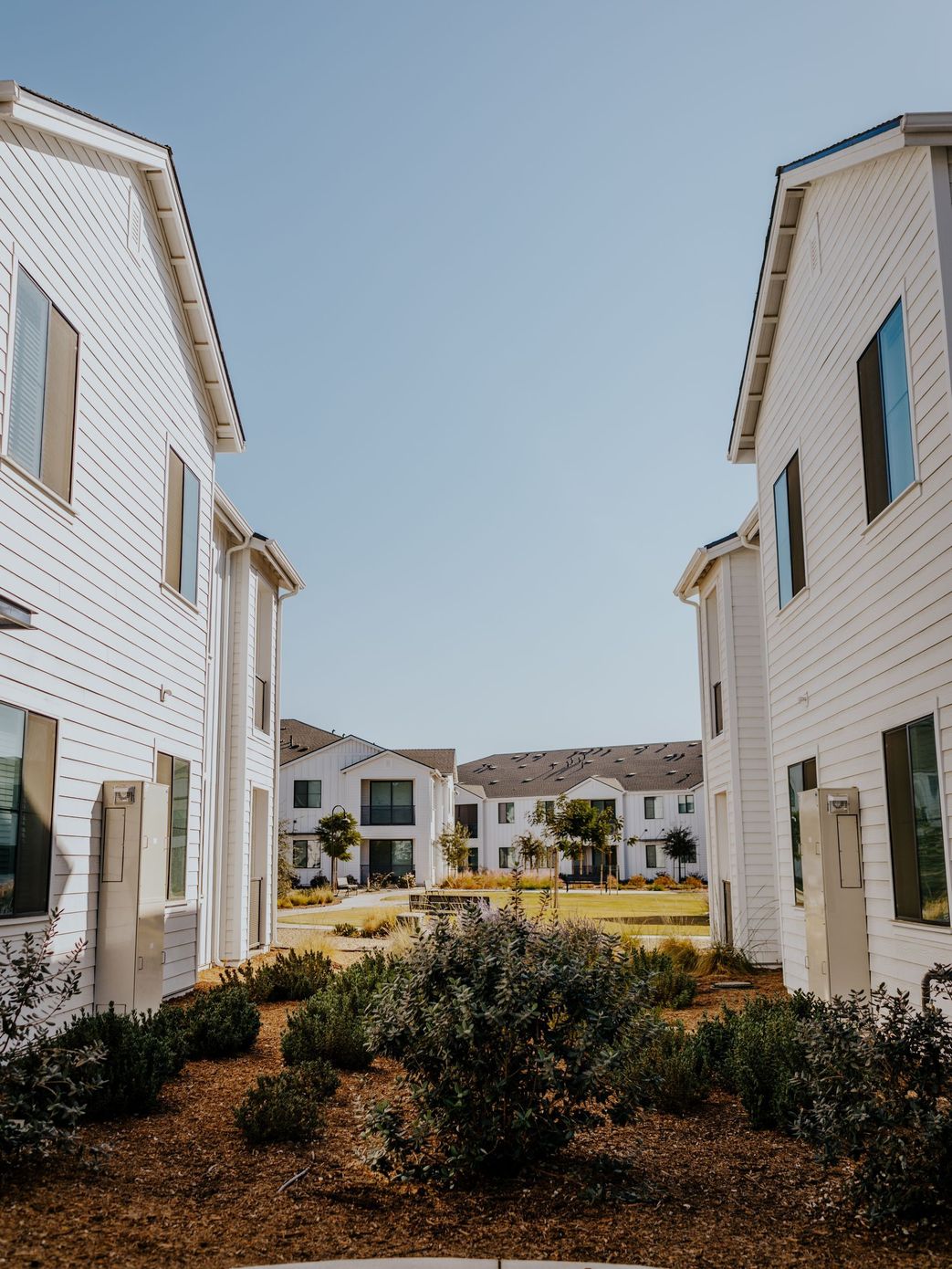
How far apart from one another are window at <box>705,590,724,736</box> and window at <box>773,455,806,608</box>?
5374 mm

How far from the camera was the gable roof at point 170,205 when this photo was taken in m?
8.04

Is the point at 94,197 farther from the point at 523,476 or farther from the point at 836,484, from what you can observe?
the point at 523,476

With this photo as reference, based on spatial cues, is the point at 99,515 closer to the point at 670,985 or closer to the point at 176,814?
the point at 176,814

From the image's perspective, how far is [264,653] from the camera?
1781cm

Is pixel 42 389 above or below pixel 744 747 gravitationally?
above

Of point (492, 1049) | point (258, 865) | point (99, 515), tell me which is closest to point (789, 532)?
point (99, 515)

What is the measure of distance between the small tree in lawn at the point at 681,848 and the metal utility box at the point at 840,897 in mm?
44134

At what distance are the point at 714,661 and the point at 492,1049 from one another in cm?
1382

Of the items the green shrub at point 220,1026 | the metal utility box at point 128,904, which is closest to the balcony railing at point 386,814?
the metal utility box at point 128,904

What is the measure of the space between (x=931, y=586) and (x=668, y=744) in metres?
57.1

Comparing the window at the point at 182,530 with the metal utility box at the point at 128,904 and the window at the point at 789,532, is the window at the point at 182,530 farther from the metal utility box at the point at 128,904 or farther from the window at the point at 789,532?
the window at the point at 789,532

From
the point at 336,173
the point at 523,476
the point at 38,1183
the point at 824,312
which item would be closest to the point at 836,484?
the point at 824,312

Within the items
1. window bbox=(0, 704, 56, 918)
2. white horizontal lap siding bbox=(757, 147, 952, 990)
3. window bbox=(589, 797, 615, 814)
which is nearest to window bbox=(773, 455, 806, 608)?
white horizontal lap siding bbox=(757, 147, 952, 990)

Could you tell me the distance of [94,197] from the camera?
31.4ft
